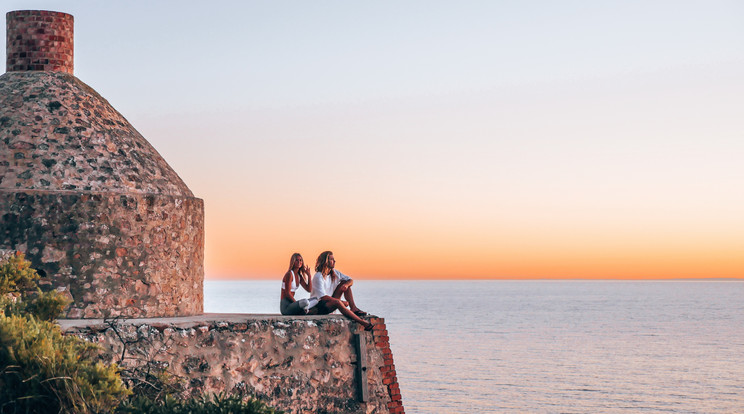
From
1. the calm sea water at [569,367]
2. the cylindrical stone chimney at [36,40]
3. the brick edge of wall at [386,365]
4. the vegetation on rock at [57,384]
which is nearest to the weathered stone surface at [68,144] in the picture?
the cylindrical stone chimney at [36,40]

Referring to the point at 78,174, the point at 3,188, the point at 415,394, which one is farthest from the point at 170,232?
the point at 415,394

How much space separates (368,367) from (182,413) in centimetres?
442

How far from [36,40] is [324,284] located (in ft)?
21.3

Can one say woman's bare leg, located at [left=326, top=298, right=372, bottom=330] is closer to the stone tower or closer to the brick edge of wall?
the brick edge of wall

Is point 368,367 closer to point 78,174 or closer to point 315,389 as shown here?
point 315,389

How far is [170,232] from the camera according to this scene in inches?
496

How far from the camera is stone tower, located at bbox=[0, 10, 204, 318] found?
11680 millimetres

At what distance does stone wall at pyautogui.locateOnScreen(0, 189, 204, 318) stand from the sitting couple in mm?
1681

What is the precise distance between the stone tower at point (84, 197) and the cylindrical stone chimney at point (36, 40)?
0.02 m

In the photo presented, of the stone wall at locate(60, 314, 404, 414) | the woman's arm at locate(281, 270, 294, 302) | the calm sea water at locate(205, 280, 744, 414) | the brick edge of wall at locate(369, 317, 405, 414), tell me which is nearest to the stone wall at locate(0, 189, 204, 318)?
the stone wall at locate(60, 314, 404, 414)

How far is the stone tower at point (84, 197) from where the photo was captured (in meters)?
11.7

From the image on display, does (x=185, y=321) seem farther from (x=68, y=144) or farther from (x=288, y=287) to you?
(x=68, y=144)

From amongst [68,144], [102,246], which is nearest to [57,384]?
[102,246]

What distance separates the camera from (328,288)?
12.5 meters
